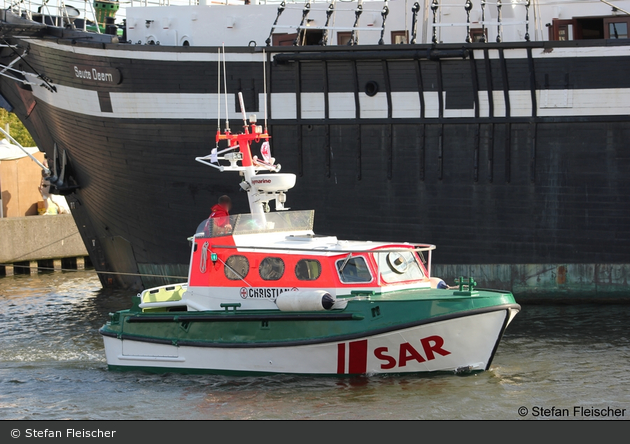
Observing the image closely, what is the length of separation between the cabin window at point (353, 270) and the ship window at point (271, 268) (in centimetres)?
93

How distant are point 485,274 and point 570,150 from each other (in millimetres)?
3269

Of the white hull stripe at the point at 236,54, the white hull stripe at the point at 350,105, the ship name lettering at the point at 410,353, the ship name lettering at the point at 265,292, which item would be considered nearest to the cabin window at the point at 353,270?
the ship name lettering at the point at 265,292

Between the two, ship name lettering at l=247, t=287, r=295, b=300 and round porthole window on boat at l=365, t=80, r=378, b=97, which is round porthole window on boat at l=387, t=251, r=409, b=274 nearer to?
ship name lettering at l=247, t=287, r=295, b=300

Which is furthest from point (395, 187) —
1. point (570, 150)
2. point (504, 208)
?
point (570, 150)

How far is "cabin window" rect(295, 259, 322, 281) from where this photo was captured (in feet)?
43.0

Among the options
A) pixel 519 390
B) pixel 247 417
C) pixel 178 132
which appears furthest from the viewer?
pixel 178 132

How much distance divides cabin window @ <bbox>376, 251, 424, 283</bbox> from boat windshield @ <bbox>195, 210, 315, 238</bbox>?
6.32ft

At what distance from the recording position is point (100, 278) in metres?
23.2

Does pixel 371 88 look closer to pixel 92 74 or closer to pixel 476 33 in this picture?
pixel 476 33

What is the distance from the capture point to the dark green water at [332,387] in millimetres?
11750

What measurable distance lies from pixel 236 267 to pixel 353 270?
6.17ft

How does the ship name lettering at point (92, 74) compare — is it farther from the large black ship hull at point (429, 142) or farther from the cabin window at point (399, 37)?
the cabin window at point (399, 37)

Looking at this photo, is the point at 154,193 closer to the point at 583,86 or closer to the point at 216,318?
the point at 216,318

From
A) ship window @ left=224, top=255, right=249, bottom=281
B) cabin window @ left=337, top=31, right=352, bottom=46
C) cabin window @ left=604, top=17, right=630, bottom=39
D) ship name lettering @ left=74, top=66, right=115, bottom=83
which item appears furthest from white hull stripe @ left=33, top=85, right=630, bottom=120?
ship window @ left=224, top=255, right=249, bottom=281
